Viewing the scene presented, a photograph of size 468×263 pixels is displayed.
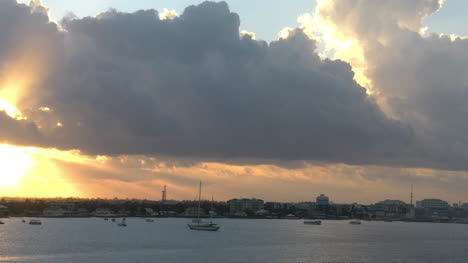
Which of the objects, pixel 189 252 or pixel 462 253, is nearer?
pixel 189 252

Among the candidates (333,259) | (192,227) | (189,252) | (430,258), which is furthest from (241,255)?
(192,227)

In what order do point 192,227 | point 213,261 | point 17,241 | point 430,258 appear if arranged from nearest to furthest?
point 213,261 → point 430,258 → point 17,241 → point 192,227

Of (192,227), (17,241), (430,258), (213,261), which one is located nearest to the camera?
(213,261)

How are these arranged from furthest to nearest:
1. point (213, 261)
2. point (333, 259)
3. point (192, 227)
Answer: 1. point (192, 227)
2. point (333, 259)
3. point (213, 261)

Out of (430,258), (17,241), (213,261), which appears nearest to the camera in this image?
(213,261)

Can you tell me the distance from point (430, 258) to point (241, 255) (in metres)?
37.7

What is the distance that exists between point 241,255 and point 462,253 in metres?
→ 55.2

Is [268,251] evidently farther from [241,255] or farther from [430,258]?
[430,258]

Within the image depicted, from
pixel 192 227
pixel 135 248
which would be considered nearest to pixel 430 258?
pixel 135 248

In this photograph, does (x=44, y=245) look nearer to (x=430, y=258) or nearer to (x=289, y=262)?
(x=289, y=262)

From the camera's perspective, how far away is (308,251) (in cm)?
11819

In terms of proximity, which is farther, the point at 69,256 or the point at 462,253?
the point at 462,253

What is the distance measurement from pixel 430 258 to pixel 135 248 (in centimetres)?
5718

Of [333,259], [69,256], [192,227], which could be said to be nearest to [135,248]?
[69,256]
